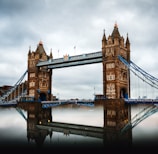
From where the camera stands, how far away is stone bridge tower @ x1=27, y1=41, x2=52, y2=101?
82250 millimetres

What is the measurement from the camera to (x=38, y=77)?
8269 centimetres

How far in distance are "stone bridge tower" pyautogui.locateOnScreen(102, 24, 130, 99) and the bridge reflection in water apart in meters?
4.32

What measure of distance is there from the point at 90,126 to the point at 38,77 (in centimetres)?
5957

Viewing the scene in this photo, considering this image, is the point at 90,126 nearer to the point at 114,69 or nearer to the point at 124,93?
the point at 114,69

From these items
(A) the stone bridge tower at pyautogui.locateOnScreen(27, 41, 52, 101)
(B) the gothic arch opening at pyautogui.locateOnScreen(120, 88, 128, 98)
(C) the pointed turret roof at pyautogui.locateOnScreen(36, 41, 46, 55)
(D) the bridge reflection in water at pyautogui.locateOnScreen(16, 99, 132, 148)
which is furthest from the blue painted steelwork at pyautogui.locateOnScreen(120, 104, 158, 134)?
(C) the pointed turret roof at pyautogui.locateOnScreen(36, 41, 46, 55)

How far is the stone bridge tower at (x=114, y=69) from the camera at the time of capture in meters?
60.9

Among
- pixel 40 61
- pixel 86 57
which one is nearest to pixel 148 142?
pixel 86 57

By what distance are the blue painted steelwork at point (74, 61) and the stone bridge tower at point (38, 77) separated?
2.72 meters

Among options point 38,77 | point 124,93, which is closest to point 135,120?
point 124,93

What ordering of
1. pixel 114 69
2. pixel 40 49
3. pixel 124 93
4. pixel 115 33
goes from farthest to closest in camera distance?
pixel 40 49 < pixel 124 93 < pixel 115 33 < pixel 114 69

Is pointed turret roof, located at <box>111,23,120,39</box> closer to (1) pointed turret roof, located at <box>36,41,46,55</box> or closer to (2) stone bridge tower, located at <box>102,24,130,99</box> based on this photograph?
(2) stone bridge tower, located at <box>102,24,130,99</box>

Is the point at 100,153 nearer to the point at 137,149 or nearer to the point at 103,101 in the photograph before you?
the point at 137,149

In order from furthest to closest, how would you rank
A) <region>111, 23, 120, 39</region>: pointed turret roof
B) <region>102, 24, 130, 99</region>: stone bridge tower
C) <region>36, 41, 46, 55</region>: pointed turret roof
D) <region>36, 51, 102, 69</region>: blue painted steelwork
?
<region>36, 41, 46, 55</region>: pointed turret roof → <region>36, 51, 102, 69</region>: blue painted steelwork → <region>111, 23, 120, 39</region>: pointed turret roof → <region>102, 24, 130, 99</region>: stone bridge tower

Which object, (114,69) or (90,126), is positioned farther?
(114,69)
